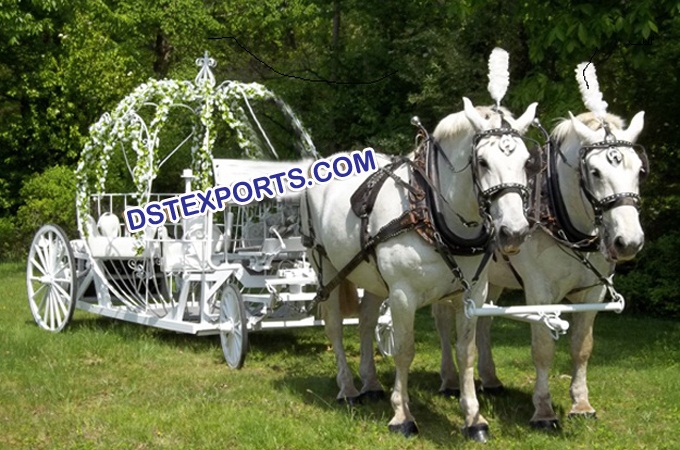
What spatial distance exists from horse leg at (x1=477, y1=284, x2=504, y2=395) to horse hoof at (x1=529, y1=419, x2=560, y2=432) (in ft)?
4.11

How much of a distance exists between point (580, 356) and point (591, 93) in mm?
1780

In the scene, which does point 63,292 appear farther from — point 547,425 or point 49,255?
point 547,425

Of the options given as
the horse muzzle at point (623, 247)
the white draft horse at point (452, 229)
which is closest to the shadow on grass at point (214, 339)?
the white draft horse at point (452, 229)

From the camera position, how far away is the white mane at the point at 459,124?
5.44 metres

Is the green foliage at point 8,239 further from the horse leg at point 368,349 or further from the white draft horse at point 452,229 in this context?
the white draft horse at point 452,229

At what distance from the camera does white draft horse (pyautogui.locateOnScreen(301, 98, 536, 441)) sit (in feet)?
16.6

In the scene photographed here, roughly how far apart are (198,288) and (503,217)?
546cm

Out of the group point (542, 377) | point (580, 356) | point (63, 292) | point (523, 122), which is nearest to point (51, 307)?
point (63, 292)

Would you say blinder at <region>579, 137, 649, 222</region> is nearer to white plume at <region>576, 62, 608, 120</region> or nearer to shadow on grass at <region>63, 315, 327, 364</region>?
white plume at <region>576, 62, 608, 120</region>

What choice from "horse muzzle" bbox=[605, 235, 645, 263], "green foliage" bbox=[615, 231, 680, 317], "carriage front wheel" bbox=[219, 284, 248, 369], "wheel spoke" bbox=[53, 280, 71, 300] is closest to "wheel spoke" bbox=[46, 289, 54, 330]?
"wheel spoke" bbox=[53, 280, 71, 300]

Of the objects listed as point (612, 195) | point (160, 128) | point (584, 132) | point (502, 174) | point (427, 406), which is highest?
point (160, 128)

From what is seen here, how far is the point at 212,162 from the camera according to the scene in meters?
8.69

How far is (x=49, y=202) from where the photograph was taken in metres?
19.2

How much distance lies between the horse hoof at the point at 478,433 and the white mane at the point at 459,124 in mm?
1832
